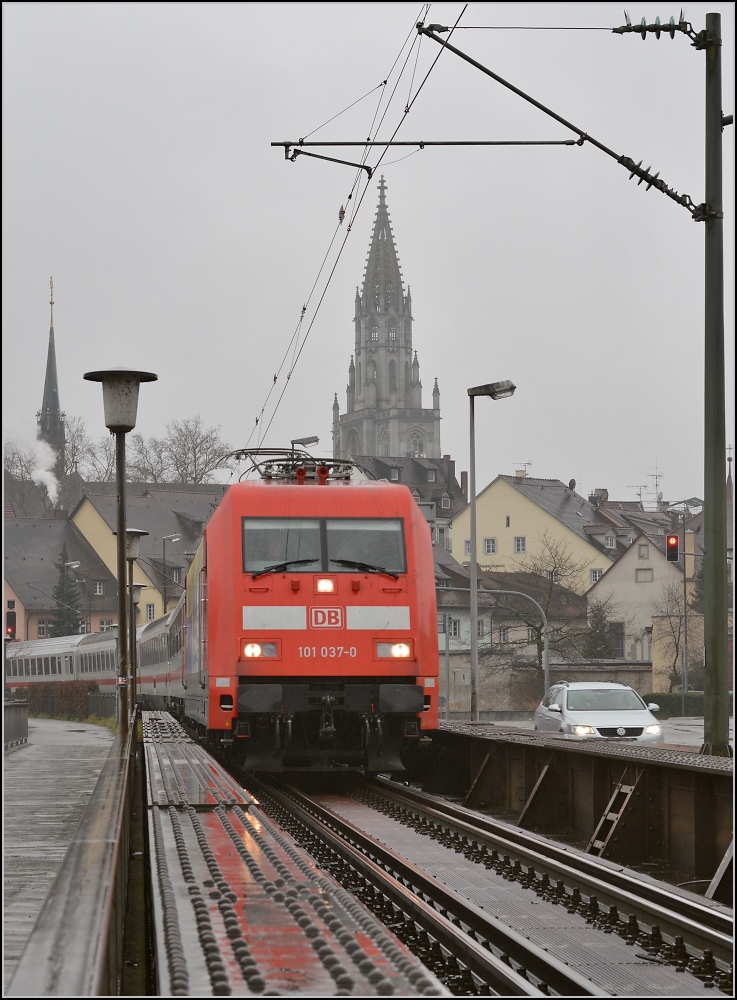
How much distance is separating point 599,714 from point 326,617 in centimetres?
802

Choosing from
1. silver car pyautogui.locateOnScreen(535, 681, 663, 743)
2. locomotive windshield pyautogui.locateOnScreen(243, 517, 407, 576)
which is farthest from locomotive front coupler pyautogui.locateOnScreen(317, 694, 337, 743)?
silver car pyautogui.locateOnScreen(535, 681, 663, 743)

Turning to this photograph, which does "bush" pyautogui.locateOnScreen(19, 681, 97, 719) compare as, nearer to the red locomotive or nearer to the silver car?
the silver car

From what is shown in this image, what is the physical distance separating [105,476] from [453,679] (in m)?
27.3

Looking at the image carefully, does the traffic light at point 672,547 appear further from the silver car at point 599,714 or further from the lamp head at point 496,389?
the silver car at point 599,714

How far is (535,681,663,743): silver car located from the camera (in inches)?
846

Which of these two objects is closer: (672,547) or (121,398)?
(121,398)

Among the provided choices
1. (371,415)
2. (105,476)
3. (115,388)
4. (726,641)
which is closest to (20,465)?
(105,476)

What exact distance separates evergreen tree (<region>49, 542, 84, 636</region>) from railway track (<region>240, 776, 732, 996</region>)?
71.0 meters

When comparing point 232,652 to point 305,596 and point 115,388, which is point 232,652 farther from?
point 115,388

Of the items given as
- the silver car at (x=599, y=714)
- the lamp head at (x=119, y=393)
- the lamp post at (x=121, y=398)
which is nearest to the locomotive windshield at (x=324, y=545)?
the lamp post at (x=121, y=398)

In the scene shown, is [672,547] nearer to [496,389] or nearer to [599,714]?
[496,389]

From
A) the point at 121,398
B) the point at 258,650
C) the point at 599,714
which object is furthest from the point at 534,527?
the point at 258,650

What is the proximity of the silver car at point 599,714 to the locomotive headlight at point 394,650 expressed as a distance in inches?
236

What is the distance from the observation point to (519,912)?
29.9ft
